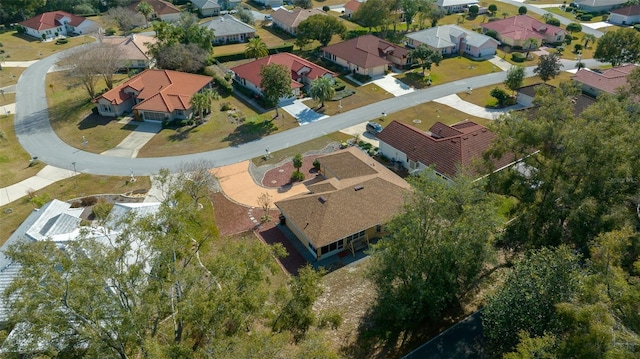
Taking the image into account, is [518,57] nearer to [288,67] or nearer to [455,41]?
[455,41]

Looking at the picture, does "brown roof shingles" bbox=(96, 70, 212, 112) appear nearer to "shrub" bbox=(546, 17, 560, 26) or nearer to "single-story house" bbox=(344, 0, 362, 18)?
"single-story house" bbox=(344, 0, 362, 18)

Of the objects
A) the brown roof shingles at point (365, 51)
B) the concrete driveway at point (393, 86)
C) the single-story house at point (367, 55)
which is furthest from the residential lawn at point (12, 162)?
the brown roof shingles at point (365, 51)

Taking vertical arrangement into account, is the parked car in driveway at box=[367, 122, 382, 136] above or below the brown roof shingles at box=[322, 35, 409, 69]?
below

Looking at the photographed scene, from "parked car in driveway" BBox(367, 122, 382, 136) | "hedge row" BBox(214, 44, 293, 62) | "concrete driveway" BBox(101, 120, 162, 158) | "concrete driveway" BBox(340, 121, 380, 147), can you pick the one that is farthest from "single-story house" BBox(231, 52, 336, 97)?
"concrete driveway" BBox(101, 120, 162, 158)

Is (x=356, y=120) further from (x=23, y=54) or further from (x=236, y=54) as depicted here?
(x=23, y=54)

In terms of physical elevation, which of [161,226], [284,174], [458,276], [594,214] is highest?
[161,226]

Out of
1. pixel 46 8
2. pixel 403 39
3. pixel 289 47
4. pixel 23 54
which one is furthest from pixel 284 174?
pixel 46 8

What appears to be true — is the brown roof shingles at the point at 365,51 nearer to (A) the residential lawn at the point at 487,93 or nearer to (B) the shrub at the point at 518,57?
(A) the residential lawn at the point at 487,93
